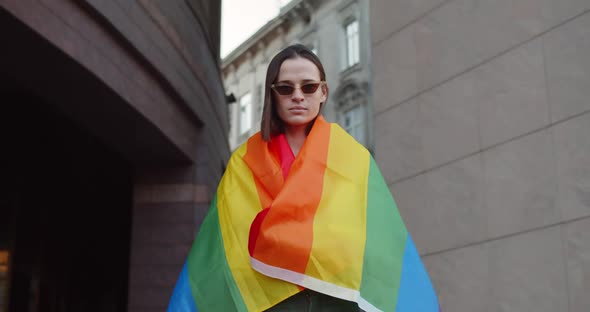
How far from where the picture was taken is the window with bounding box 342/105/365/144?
99.7ft

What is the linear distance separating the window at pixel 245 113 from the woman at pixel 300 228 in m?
36.4

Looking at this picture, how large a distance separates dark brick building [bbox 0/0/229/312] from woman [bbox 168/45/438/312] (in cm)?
500

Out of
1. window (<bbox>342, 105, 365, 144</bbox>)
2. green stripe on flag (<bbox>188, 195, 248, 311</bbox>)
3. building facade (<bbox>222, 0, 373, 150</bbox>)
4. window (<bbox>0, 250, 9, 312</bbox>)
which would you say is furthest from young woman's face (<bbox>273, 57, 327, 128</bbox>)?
window (<bbox>342, 105, 365, 144</bbox>)

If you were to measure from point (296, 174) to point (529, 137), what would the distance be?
A: 482 centimetres

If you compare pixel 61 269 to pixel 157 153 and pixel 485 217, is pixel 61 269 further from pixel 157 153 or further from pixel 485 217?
pixel 485 217

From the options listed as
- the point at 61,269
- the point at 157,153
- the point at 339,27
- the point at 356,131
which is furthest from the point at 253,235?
the point at 339,27

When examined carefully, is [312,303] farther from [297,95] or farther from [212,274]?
[297,95]

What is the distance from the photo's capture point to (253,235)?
122 inches

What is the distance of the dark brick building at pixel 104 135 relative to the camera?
9258 mm

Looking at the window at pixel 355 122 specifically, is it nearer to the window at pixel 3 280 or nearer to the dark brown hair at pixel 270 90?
the window at pixel 3 280

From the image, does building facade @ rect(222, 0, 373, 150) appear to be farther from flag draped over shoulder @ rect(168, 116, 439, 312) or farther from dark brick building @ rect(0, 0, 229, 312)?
flag draped over shoulder @ rect(168, 116, 439, 312)

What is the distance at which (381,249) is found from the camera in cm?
316

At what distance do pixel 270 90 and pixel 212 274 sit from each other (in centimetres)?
75

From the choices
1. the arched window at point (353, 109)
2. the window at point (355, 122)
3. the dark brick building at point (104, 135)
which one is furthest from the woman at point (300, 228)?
the window at point (355, 122)
